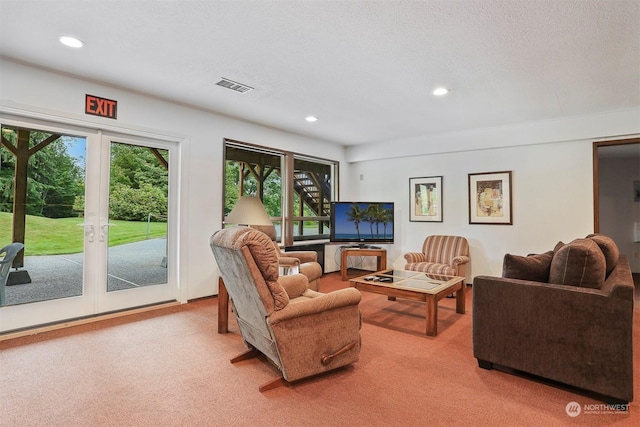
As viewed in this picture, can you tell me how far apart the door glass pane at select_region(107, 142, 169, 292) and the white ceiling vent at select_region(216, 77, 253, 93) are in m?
1.23

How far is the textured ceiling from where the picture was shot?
2.23 m

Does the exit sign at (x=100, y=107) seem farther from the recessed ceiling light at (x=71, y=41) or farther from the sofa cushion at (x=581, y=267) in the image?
the sofa cushion at (x=581, y=267)

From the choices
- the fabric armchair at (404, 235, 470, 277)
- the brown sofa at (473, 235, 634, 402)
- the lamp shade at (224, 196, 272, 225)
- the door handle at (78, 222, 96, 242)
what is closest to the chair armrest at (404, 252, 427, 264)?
the fabric armchair at (404, 235, 470, 277)

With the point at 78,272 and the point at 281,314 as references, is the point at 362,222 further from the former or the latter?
the point at 78,272

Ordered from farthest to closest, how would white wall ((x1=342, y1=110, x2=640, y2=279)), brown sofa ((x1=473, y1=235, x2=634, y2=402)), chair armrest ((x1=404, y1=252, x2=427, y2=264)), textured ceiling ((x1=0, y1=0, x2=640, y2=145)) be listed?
chair armrest ((x1=404, y1=252, x2=427, y2=264)) < white wall ((x1=342, y1=110, x2=640, y2=279)) < textured ceiling ((x1=0, y1=0, x2=640, y2=145)) < brown sofa ((x1=473, y1=235, x2=634, y2=402))

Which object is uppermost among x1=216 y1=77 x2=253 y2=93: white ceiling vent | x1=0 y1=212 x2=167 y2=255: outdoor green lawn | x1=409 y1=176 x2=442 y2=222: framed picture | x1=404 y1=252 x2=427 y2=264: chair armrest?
x1=216 y1=77 x2=253 y2=93: white ceiling vent

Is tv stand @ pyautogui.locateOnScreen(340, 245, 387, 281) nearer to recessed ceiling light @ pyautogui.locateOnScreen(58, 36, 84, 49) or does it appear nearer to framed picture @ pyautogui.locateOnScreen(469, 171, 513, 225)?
framed picture @ pyautogui.locateOnScreen(469, 171, 513, 225)

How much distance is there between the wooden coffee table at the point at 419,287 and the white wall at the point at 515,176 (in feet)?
5.96

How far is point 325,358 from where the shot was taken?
2225 mm

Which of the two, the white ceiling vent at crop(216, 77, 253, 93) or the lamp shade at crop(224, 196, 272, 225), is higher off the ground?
the white ceiling vent at crop(216, 77, 253, 93)

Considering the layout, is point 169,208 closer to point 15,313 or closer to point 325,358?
point 15,313

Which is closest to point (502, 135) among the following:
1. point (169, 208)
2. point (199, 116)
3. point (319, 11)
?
point (319, 11)

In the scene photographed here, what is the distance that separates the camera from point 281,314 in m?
2.05

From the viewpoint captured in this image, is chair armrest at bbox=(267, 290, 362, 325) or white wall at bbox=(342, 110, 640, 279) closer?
chair armrest at bbox=(267, 290, 362, 325)
